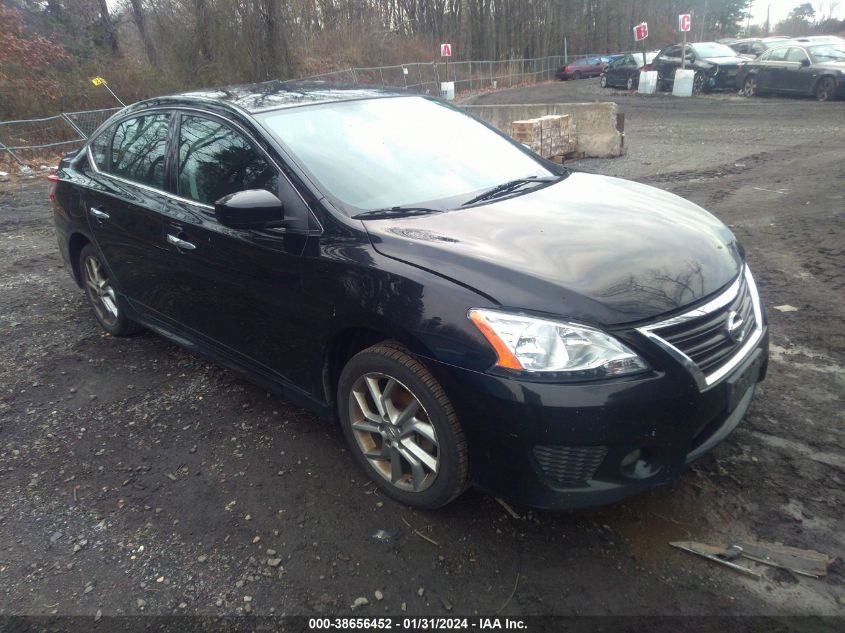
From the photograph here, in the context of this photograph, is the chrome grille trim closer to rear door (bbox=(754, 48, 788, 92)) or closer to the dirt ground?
the dirt ground

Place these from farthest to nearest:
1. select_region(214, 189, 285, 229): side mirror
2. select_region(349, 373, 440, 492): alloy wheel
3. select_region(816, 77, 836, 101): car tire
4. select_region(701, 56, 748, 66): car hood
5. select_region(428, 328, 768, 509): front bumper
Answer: select_region(701, 56, 748, 66): car hood → select_region(816, 77, 836, 101): car tire → select_region(214, 189, 285, 229): side mirror → select_region(349, 373, 440, 492): alloy wheel → select_region(428, 328, 768, 509): front bumper

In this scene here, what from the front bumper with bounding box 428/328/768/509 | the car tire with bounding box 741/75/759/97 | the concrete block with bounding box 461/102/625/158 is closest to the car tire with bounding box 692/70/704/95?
the car tire with bounding box 741/75/759/97

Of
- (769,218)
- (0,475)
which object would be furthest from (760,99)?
(0,475)

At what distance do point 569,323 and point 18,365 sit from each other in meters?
4.18

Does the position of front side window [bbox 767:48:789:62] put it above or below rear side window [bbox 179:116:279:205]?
above

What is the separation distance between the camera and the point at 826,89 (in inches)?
689

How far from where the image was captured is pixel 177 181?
3.72m

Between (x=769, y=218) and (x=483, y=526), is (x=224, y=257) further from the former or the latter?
(x=769, y=218)

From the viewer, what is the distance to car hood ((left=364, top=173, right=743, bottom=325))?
2367 mm

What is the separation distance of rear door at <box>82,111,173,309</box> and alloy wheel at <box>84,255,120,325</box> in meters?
0.33

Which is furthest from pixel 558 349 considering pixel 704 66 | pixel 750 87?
pixel 704 66

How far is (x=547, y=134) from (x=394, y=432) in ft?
29.8

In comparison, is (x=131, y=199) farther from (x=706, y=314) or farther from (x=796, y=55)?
(x=796, y=55)

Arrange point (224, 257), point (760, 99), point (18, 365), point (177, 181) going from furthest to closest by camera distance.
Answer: point (760, 99), point (18, 365), point (177, 181), point (224, 257)
